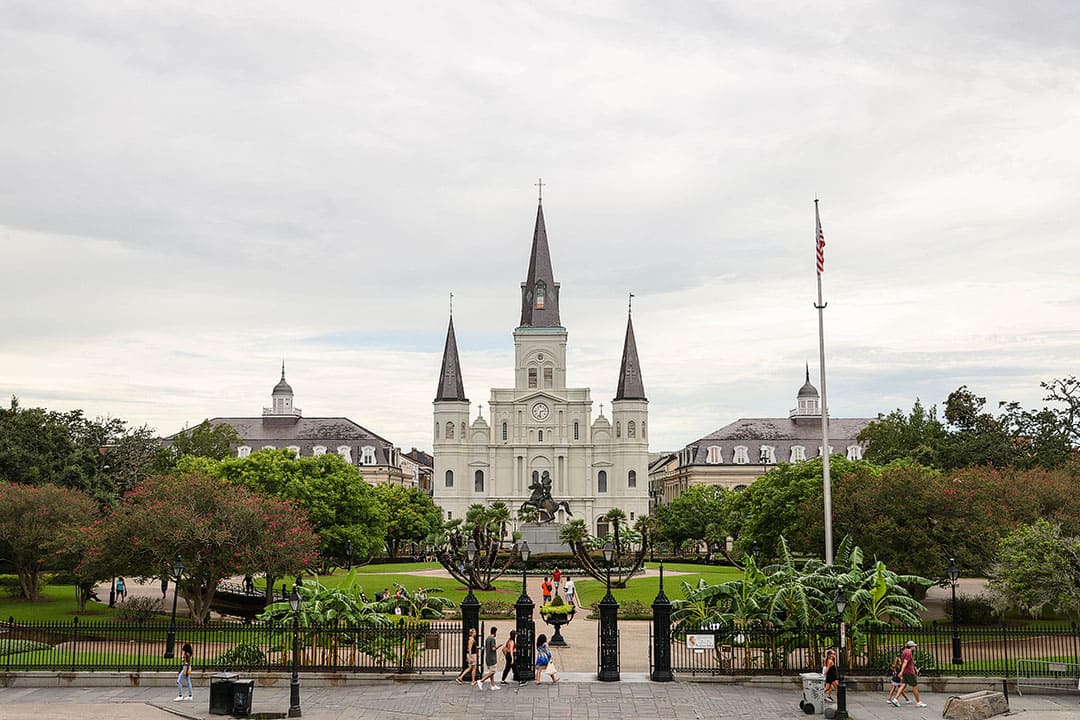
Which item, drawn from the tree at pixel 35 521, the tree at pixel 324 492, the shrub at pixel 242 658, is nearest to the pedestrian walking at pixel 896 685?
the shrub at pixel 242 658

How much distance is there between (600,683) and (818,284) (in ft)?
53.3

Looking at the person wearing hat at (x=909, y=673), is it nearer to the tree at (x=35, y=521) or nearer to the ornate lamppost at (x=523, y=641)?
the ornate lamppost at (x=523, y=641)

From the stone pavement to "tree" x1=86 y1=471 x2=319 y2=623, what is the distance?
823 centimetres

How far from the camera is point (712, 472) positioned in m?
116

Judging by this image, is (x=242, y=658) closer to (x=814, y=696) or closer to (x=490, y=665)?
(x=490, y=665)

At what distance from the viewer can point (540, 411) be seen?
112m

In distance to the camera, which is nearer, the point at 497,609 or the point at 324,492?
the point at 497,609

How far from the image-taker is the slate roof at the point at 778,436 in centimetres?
11662

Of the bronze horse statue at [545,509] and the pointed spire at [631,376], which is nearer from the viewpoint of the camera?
the bronze horse statue at [545,509]

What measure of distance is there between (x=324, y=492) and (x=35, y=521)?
15606 millimetres

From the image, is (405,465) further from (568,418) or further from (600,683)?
(600,683)

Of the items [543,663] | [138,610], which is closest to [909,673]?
[543,663]

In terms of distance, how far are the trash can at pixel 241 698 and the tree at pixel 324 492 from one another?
28.9 metres

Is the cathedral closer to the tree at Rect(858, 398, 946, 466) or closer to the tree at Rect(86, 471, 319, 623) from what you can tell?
the tree at Rect(858, 398, 946, 466)
